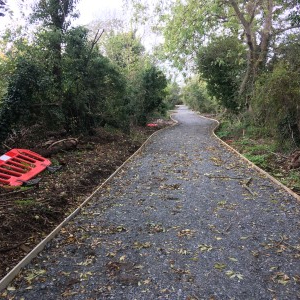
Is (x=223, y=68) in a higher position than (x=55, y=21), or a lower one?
lower

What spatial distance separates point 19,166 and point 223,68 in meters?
12.1

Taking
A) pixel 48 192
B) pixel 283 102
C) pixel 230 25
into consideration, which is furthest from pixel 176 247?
pixel 230 25

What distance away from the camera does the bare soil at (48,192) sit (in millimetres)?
3660

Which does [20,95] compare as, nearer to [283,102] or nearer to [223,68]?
[283,102]

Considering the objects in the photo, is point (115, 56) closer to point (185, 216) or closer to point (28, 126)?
point (28, 126)

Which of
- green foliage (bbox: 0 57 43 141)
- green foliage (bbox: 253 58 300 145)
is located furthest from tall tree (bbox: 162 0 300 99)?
green foliage (bbox: 0 57 43 141)

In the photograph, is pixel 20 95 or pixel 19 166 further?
pixel 20 95

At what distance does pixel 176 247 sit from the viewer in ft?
11.6

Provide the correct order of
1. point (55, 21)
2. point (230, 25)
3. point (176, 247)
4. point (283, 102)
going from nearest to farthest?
point (176, 247), point (283, 102), point (55, 21), point (230, 25)

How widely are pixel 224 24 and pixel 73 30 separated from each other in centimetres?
699

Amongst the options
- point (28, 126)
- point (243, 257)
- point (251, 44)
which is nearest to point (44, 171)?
point (28, 126)

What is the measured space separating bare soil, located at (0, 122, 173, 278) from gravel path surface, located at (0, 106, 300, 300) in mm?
307

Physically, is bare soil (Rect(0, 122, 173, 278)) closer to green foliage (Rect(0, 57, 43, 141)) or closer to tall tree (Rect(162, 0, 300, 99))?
green foliage (Rect(0, 57, 43, 141))

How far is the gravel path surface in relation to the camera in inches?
109
